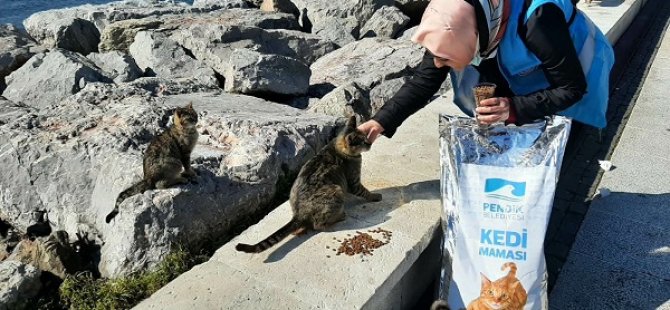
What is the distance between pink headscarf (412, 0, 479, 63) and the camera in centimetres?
259

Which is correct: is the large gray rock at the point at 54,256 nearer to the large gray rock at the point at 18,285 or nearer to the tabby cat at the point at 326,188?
the large gray rock at the point at 18,285

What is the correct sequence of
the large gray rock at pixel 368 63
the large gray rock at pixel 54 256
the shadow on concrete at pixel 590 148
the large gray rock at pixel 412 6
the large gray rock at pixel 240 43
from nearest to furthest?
the large gray rock at pixel 54 256 → the shadow on concrete at pixel 590 148 → the large gray rock at pixel 368 63 → the large gray rock at pixel 240 43 → the large gray rock at pixel 412 6

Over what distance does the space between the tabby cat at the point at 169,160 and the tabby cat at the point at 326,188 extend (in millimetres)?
886

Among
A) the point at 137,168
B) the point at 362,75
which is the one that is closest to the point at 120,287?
the point at 137,168

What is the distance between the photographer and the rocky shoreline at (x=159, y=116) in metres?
3.60

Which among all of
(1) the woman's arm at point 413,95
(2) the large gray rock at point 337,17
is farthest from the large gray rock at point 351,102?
(2) the large gray rock at point 337,17

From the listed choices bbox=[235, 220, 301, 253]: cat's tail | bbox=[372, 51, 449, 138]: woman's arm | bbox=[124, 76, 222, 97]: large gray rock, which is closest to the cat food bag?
bbox=[372, 51, 449, 138]: woman's arm

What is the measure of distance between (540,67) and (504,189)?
0.68 metres

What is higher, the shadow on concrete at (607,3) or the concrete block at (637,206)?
the concrete block at (637,206)

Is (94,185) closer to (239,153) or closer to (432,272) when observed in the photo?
(239,153)

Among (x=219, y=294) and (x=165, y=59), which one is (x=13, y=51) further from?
(x=219, y=294)

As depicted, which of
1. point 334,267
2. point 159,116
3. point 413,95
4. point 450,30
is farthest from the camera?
point 159,116

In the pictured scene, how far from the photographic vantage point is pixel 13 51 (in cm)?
738

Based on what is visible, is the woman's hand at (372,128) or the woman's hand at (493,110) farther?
the woman's hand at (372,128)
